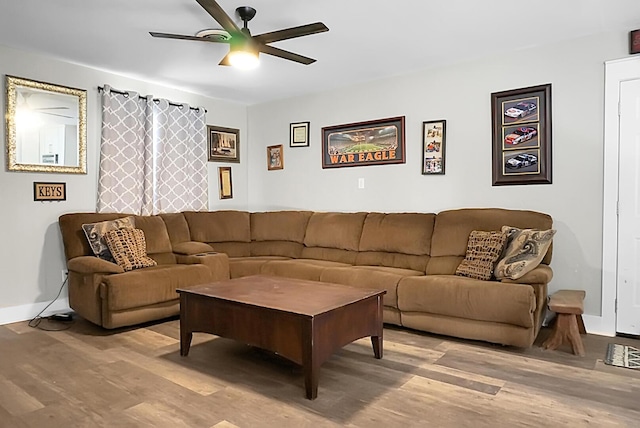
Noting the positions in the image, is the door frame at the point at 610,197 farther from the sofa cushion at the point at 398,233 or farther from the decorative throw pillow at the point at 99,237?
the decorative throw pillow at the point at 99,237

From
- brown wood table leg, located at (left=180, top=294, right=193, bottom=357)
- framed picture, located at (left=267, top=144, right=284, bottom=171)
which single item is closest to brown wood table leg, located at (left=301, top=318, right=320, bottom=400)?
brown wood table leg, located at (left=180, top=294, right=193, bottom=357)

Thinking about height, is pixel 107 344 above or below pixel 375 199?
below

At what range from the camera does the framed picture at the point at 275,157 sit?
5.73m

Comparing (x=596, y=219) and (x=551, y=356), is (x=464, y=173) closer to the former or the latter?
(x=596, y=219)

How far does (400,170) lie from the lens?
4688mm

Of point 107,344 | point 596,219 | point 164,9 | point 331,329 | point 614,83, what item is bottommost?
point 107,344

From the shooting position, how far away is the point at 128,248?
3.93m

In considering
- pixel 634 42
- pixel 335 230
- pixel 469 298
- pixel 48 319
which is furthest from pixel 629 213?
pixel 48 319

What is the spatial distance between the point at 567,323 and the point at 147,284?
3229mm

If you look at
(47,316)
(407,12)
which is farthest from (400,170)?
(47,316)

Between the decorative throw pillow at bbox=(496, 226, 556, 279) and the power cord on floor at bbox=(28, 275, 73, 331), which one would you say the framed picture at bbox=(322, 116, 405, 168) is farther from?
the power cord on floor at bbox=(28, 275, 73, 331)

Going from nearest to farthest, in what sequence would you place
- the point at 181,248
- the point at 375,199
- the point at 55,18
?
the point at 55,18 < the point at 181,248 < the point at 375,199

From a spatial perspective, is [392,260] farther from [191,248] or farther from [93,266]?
[93,266]

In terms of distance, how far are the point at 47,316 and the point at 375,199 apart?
3453mm
